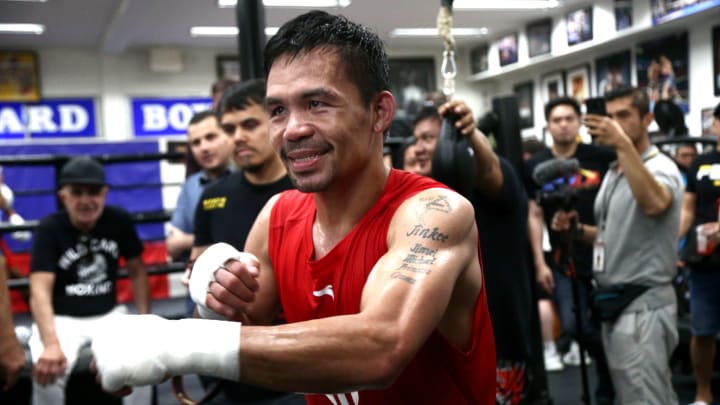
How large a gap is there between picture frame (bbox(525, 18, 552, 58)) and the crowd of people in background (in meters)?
4.71

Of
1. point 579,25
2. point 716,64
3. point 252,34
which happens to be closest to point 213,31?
point 579,25

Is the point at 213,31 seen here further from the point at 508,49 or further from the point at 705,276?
the point at 705,276

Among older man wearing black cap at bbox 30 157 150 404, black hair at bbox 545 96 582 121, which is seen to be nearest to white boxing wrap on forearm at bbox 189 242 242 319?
older man wearing black cap at bbox 30 157 150 404

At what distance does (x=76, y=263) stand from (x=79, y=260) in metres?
0.02

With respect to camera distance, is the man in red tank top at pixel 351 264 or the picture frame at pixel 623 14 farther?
the picture frame at pixel 623 14

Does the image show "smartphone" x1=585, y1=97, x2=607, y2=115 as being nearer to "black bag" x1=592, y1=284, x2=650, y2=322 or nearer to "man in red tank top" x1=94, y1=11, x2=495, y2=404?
"black bag" x1=592, y1=284, x2=650, y2=322

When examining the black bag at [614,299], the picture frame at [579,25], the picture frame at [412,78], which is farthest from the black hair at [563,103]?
the picture frame at [412,78]

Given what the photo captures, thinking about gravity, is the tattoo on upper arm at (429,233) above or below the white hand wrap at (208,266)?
above

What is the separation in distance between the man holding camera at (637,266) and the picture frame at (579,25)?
613cm

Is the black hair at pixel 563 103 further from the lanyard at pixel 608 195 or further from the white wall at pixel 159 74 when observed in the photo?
the white wall at pixel 159 74

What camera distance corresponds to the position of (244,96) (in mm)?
2801

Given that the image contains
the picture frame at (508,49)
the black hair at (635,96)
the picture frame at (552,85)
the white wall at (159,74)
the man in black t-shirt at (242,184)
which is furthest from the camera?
the picture frame at (508,49)

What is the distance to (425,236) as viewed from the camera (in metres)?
1.32

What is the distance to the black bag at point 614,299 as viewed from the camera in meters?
2.99
